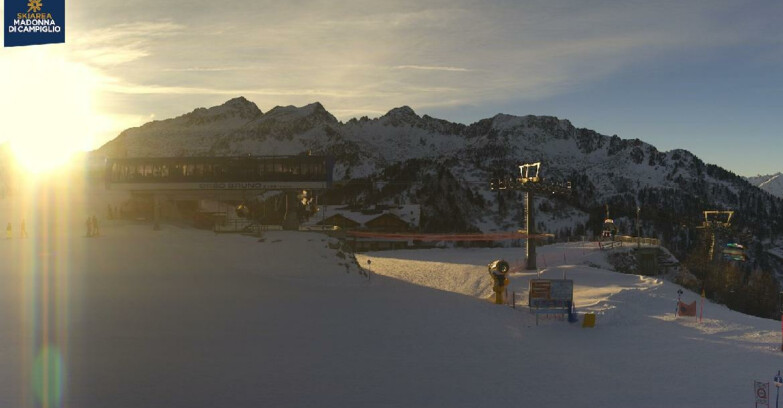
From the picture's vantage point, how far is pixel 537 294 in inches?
1053

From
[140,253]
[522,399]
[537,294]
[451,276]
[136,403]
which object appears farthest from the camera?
[451,276]

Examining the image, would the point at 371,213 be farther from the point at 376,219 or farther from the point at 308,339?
the point at 308,339

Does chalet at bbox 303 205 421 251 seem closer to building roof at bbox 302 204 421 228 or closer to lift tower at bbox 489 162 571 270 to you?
building roof at bbox 302 204 421 228

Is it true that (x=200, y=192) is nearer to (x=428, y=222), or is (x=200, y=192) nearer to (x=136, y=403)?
(x=136, y=403)

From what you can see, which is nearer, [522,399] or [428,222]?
[522,399]

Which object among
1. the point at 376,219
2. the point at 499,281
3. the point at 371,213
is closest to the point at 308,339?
the point at 499,281

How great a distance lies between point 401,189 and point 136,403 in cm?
15918

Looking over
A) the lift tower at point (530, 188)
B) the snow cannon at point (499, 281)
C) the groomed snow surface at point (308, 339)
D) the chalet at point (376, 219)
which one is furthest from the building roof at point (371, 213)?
the snow cannon at point (499, 281)

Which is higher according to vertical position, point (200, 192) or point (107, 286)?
point (200, 192)

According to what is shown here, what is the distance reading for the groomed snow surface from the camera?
48.7 ft

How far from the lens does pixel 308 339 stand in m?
19.7

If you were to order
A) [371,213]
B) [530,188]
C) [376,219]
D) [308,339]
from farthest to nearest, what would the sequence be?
[371,213]
[376,219]
[530,188]
[308,339]

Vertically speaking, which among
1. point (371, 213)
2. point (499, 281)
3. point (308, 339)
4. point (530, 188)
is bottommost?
point (308, 339)

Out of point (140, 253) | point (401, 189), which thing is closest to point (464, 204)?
point (401, 189)
